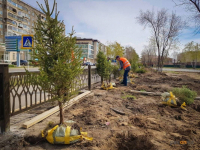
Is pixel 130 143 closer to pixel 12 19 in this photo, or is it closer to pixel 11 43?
pixel 11 43

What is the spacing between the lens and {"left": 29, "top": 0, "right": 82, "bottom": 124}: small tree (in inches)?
101

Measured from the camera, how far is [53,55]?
→ 267 cm

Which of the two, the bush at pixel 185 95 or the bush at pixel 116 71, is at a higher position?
the bush at pixel 116 71

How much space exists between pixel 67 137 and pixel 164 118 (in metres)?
2.71

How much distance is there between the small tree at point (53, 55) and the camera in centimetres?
257

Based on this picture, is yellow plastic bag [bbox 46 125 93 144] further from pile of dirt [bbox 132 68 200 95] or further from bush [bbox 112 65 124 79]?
bush [bbox 112 65 124 79]

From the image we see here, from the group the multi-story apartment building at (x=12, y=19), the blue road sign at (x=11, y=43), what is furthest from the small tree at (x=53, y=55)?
the multi-story apartment building at (x=12, y=19)

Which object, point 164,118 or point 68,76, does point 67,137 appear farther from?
point 164,118

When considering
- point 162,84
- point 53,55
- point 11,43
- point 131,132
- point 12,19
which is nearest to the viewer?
point 53,55

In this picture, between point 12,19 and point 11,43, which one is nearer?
point 11,43

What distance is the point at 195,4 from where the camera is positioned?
1075cm

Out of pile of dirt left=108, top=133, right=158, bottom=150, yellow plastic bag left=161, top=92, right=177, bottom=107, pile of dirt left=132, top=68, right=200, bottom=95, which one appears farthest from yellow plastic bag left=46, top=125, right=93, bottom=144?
pile of dirt left=132, top=68, right=200, bottom=95

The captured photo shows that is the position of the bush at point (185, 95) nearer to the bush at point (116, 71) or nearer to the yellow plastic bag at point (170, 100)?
the yellow plastic bag at point (170, 100)

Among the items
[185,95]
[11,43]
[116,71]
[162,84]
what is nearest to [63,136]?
[185,95]
